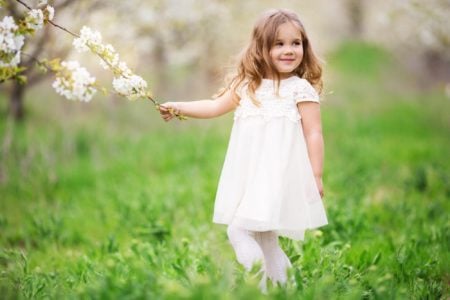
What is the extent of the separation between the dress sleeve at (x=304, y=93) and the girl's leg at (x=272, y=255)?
0.71 m

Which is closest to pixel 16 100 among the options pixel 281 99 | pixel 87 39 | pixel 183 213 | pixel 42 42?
pixel 42 42

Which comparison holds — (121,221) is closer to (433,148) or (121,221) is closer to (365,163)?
(365,163)

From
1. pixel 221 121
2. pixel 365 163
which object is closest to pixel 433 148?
pixel 365 163

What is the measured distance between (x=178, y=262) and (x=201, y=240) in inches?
37.0

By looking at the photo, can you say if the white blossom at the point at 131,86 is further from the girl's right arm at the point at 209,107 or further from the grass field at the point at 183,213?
the grass field at the point at 183,213

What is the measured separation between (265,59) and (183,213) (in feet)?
7.58

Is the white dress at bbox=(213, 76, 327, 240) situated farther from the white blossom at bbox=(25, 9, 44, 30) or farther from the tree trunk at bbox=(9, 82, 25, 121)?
the tree trunk at bbox=(9, 82, 25, 121)

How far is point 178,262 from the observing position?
10.2ft

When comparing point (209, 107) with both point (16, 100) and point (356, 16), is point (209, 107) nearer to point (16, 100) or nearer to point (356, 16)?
point (16, 100)

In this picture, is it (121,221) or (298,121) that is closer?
(298,121)

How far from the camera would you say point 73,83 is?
286 cm

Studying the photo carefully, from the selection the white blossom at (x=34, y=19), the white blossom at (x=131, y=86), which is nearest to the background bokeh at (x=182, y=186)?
the white blossom at (x=131, y=86)

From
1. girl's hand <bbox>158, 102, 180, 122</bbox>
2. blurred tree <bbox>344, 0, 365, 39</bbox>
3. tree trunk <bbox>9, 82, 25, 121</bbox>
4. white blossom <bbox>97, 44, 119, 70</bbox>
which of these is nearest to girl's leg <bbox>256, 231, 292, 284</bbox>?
girl's hand <bbox>158, 102, 180, 122</bbox>

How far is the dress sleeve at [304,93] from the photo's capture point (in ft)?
8.79
